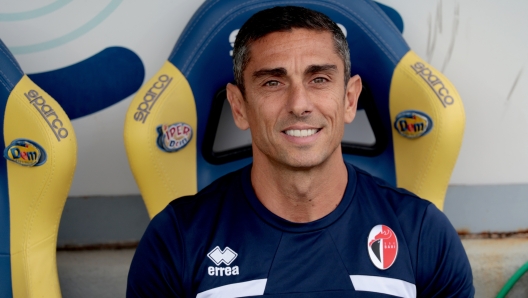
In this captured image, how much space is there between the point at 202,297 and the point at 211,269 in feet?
0.20

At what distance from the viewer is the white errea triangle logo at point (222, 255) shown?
51.9 inches

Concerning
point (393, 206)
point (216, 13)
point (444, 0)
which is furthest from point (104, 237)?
point (444, 0)

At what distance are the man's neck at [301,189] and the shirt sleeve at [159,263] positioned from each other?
8.8 inches

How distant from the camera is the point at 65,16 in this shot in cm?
222

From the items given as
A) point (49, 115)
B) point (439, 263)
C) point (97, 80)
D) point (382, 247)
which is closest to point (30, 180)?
point (49, 115)

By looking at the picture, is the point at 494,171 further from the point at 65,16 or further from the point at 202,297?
the point at 65,16

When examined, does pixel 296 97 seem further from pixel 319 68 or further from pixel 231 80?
pixel 231 80

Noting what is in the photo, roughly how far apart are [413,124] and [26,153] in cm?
117

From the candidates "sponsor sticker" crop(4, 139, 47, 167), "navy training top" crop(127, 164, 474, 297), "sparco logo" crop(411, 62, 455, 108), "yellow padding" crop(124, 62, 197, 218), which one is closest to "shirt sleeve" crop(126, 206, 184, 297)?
"navy training top" crop(127, 164, 474, 297)

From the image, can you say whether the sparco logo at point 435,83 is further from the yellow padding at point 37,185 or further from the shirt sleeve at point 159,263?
the yellow padding at point 37,185

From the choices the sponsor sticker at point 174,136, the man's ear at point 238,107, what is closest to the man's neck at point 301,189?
the man's ear at point 238,107

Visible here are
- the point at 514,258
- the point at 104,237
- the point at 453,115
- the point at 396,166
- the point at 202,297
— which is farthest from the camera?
the point at 104,237

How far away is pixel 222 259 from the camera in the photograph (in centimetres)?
132

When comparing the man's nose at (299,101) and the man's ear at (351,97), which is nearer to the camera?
the man's nose at (299,101)
